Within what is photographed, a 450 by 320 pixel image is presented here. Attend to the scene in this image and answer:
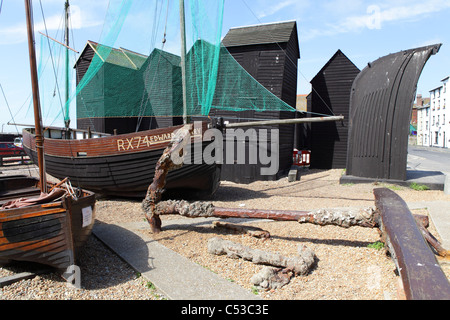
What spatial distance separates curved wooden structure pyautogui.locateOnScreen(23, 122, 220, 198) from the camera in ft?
26.2

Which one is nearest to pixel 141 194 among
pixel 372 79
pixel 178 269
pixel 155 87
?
pixel 155 87

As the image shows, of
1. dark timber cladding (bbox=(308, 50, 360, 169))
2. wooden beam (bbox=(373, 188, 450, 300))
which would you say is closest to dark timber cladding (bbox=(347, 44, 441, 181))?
dark timber cladding (bbox=(308, 50, 360, 169))

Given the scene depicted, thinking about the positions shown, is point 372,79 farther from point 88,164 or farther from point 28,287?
point 28,287

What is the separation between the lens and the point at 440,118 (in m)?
43.3

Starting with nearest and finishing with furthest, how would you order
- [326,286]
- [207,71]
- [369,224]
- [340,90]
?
[326,286] → [369,224] → [207,71] → [340,90]

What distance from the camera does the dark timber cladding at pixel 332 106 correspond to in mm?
16125

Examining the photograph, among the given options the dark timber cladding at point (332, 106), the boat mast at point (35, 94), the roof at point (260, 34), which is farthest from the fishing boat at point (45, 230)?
the dark timber cladding at point (332, 106)

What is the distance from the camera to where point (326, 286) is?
3693 mm

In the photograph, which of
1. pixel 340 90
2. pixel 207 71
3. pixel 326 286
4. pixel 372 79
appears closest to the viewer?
pixel 326 286

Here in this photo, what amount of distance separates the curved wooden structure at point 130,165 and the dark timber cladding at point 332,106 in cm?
949

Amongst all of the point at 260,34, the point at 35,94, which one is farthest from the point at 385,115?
the point at 35,94

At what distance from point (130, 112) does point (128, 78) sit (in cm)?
95

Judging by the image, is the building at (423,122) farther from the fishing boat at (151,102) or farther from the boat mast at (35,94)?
the boat mast at (35,94)

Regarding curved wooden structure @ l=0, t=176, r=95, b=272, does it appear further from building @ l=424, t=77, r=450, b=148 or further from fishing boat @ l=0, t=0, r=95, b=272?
building @ l=424, t=77, r=450, b=148
